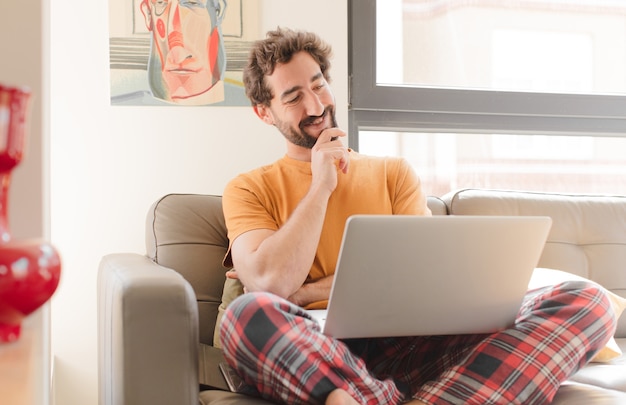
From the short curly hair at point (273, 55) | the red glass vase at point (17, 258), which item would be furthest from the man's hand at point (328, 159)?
the red glass vase at point (17, 258)

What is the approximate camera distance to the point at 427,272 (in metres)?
1.36

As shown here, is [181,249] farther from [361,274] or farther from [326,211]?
[361,274]

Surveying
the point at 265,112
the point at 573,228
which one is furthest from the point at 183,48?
the point at 573,228

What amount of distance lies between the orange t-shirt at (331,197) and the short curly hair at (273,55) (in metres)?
0.22

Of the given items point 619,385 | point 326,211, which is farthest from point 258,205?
point 619,385

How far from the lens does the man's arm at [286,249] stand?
179 cm

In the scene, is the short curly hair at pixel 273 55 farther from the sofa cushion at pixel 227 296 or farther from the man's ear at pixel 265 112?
the sofa cushion at pixel 227 296

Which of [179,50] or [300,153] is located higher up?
[179,50]

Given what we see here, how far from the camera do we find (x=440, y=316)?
1.41 meters

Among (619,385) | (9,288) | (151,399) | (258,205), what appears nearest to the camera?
(9,288)

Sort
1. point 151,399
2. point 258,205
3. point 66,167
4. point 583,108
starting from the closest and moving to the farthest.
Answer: point 151,399 < point 258,205 < point 66,167 < point 583,108

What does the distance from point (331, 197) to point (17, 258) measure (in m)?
1.40

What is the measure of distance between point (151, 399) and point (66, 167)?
1179mm

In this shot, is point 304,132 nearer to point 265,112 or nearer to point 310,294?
point 265,112
